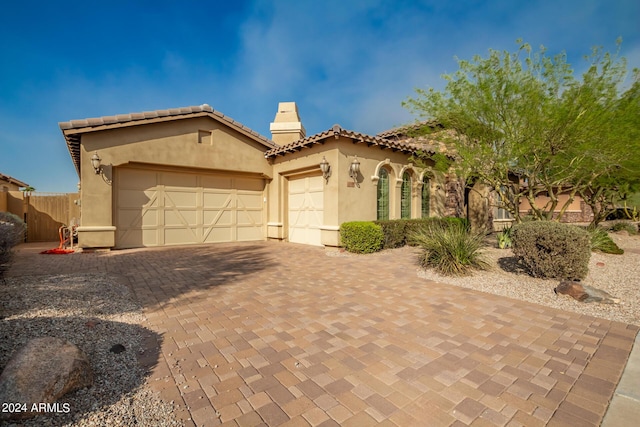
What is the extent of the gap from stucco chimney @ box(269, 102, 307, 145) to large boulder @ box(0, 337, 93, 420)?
1467 centimetres

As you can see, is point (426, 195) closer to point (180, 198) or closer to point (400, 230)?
point (400, 230)

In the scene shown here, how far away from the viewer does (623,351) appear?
3.14 meters

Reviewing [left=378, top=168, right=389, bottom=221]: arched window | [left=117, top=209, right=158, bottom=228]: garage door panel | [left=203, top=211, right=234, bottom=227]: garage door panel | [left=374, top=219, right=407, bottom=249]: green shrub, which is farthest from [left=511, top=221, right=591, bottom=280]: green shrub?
[left=117, top=209, right=158, bottom=228]: garage door panel

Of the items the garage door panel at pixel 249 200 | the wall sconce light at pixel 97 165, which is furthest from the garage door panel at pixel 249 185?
the wall sconce light at pixel 97 165

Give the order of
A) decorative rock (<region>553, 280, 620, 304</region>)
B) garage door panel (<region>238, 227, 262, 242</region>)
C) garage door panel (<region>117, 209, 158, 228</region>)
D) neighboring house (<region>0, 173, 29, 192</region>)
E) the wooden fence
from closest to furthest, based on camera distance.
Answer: decorative rock (<region>553, 280, 620, 304</region>) → garage door panel (<region>117, 209, 158, 228</region>) → garage door panel (<region>238, 227, 262, 242</region>) → the wooden fence → neighboring house (<region>0, 173, 29, 192</region>)

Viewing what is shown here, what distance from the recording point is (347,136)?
966cm

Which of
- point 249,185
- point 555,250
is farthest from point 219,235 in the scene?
point 555,250

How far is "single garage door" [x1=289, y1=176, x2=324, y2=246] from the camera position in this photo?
11211 millimetres

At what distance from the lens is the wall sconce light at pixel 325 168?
10086 mm

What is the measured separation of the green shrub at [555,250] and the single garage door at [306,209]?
263 inches

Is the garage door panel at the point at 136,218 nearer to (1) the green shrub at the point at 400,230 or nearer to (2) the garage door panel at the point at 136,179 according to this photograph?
(2) the garage door panel at the point at 136,179

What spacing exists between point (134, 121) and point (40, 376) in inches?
397

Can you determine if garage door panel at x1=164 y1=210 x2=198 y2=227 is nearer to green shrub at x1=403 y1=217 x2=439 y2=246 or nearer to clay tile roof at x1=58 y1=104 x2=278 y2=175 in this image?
clay tile roof at x1=58 y1=104 x2=278 y2=175

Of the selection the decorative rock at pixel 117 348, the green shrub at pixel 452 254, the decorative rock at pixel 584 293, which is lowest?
the decorative rock at pixel 117 348
